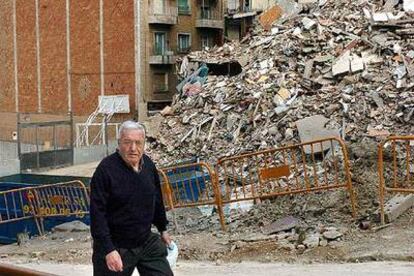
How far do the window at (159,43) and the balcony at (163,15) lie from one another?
712 millimetres

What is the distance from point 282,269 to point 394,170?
2.46m

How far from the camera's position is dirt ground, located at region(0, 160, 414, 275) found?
25.8 ft

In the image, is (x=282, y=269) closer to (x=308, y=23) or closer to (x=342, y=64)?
(x=342, y=64)

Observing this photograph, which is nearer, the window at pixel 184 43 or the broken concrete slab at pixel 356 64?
the broken concrete slab at pixel 356 64

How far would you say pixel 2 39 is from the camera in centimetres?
4203

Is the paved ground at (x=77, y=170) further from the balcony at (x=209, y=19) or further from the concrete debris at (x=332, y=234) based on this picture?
the concrete debris at (x=332, y=234)

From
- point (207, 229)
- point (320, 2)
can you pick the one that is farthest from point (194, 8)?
point (207, 229)

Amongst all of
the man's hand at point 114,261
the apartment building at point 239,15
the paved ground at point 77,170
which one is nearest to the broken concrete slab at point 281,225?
the man's hand at point 114,261

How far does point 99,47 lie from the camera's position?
36.0 meters

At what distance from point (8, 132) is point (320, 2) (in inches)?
905

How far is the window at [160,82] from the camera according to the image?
3534 cm

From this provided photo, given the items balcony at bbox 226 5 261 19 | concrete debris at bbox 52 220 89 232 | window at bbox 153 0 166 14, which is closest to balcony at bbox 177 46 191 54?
window at bbox 153 0 166 14

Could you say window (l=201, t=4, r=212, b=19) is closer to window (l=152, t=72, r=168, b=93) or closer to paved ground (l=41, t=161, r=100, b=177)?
window (l=152, t=72, r=168, b=93)

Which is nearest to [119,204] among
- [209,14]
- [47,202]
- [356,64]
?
[47,202]
